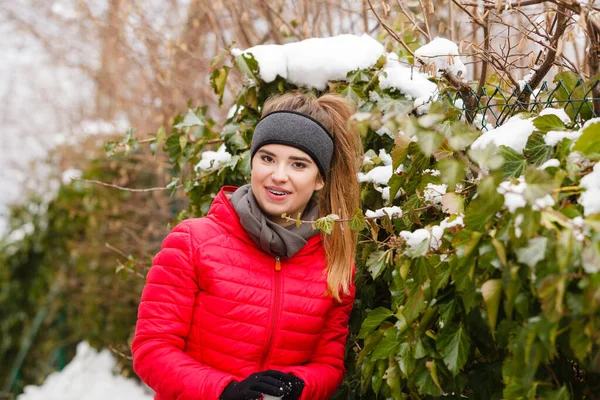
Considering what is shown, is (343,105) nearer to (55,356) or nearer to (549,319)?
(549,319)

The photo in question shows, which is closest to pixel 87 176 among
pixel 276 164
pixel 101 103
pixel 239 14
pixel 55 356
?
pixel 55 356

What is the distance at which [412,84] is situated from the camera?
2512mm

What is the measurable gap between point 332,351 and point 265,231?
0.53 metres

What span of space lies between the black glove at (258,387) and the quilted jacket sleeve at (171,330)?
38 mm

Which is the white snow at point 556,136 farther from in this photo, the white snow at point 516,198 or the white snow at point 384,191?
the white snow at point 384,191

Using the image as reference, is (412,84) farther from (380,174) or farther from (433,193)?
(433,193)

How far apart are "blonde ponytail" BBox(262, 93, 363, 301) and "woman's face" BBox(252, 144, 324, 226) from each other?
165 millimetres

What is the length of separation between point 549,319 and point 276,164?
3.91ft

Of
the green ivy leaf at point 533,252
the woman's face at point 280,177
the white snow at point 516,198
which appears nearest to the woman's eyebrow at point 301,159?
the woman's face at point 280,177

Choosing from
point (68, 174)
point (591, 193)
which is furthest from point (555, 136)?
point (68, 174)

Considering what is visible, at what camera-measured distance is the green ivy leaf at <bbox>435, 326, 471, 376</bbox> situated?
1.64 m

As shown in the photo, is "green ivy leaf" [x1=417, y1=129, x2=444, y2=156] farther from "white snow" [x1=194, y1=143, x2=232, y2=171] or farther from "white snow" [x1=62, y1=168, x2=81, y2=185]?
"white snow" [x1=62, y1=168, x2=81, y2=185]

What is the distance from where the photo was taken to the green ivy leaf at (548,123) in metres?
1.69

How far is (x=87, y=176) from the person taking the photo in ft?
18.6
